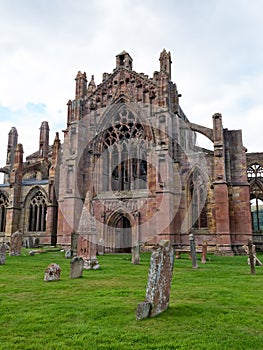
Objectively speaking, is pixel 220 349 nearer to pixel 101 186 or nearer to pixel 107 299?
pixel 107 299

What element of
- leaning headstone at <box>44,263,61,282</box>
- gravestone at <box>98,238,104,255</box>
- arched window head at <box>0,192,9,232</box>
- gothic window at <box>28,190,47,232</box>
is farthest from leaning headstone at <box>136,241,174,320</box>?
arched window head at <box>0,192,9,232</box>

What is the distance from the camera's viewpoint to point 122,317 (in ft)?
18.4

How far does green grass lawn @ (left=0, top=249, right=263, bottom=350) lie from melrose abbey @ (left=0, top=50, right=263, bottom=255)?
45.2ft

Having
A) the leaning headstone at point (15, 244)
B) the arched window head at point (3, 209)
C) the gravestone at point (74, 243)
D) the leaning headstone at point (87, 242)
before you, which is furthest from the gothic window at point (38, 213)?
the leaning headstone at point (87, 242)

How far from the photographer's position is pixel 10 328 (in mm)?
5074

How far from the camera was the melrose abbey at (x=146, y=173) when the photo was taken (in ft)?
74.6

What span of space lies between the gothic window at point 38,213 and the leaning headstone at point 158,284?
2734 cm

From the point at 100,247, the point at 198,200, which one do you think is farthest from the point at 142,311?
the point at 198,200

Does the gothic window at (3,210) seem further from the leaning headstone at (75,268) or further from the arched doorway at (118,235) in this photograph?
the leaning headstone at (75,268)

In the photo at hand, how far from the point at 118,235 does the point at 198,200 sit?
22.3 feet

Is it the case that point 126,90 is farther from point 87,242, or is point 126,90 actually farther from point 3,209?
point 3,209

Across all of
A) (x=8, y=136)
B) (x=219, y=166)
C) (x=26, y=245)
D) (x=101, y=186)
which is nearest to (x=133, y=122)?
(x=101, y=186)

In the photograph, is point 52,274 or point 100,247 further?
point 100,247

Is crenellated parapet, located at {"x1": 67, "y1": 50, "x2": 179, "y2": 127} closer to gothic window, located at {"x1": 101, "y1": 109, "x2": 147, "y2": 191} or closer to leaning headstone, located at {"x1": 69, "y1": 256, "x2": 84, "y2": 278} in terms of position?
gothic window, located at {"x1": 101, "y1": 109, "x2": 147, "y2": 191}
